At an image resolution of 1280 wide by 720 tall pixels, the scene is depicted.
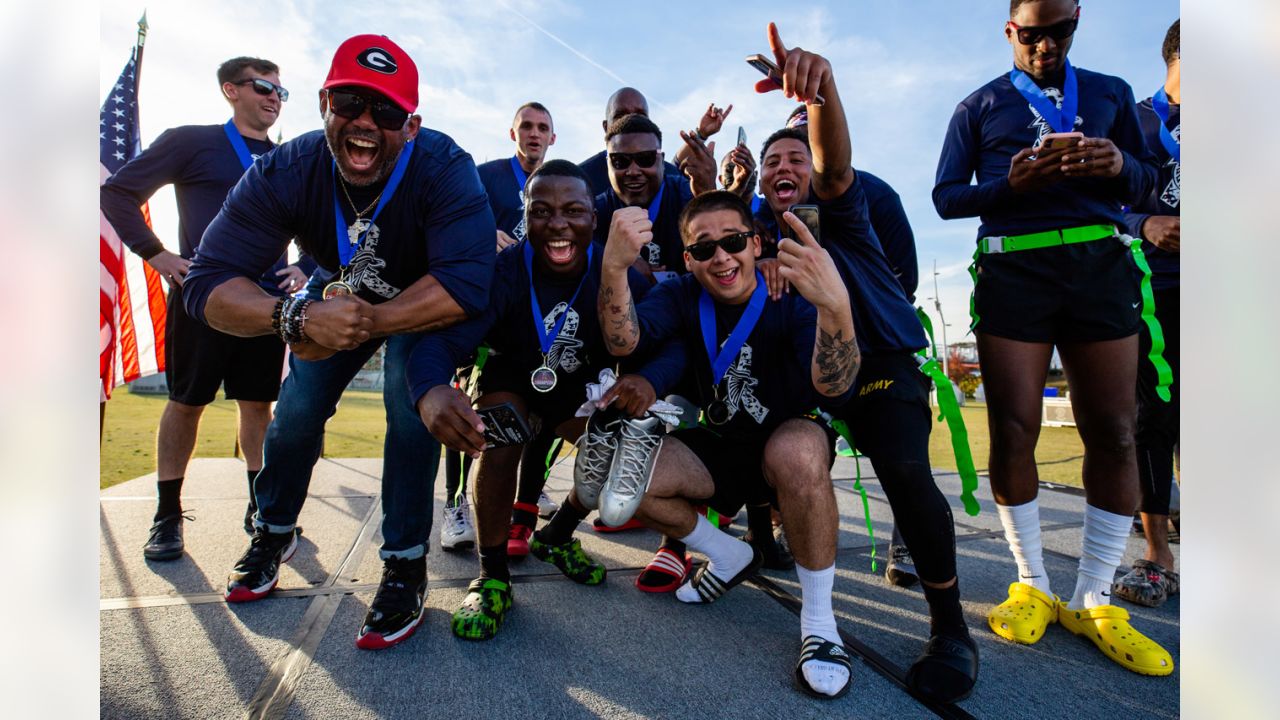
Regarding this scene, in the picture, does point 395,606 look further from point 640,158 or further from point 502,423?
point 640,158

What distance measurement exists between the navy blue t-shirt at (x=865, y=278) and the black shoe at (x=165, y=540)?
300 centimetres

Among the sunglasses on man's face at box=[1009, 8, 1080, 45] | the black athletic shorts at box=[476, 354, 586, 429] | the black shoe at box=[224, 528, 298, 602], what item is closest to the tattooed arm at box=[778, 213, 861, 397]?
the black athletic shorts at box=[476, 354, 586, 429]

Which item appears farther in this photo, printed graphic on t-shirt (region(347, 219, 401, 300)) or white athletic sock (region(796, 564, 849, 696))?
printed graphic on t-shirt (region(347, 219, 401, 300))

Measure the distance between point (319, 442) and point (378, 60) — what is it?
1.43 m

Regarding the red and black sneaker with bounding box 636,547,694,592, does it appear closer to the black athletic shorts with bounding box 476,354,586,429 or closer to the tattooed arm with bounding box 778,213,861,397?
the black athletic shorts with bounding box 476,354,586,429

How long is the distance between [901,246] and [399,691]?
8.87 feet

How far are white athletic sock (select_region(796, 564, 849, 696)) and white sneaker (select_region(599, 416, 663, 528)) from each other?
0.57 m

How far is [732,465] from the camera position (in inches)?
88.3

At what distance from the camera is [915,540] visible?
1828mm

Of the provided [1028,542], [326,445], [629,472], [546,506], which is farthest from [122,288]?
[1028,542]

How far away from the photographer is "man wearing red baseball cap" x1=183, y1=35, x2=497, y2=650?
1925 mm

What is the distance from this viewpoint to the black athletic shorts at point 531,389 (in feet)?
7.83
